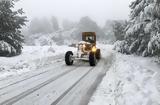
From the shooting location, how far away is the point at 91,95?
9594mm

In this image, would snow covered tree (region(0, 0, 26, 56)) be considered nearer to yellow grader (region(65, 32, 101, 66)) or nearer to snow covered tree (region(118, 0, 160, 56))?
yellow grader (region(65, 32, 101, 66))

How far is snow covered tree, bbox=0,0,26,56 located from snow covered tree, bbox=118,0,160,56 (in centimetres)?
937

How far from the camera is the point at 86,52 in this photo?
20359 millimetres

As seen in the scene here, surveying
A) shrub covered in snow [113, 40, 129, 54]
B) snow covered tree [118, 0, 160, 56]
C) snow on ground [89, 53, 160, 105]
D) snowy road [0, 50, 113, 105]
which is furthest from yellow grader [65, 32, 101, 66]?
snow on ground [89, 53, 160, 105]

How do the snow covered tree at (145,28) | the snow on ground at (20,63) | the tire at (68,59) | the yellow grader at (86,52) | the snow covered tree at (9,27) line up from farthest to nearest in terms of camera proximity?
the snow covered tree at (9,27), the tire at (68,59), the yellow grader at (86,52), the snow on ground at (20,63), the snow covered tree at (145,28)

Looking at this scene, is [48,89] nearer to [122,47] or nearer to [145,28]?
[145,28]

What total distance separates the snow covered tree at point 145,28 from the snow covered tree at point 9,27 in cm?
937

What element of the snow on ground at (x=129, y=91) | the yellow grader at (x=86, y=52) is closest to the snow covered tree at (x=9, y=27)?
the yellow grader at (x=86, y=52)

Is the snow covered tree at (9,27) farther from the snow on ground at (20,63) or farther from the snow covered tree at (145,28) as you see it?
the snow covered tree at (145,28)

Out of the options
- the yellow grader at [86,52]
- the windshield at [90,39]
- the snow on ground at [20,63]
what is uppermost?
the windshield at [90,39]

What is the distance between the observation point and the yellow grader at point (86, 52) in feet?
60.8

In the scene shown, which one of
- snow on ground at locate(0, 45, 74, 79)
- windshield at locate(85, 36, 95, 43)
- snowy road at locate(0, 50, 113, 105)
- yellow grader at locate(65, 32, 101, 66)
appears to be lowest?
snowy road at locate(0, 50, 113, 105)

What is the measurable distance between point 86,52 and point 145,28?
465cm

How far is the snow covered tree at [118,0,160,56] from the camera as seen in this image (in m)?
15.8
